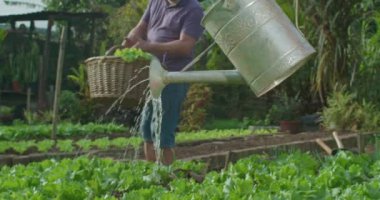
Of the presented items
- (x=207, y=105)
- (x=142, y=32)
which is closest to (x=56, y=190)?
(x=142, y=32)

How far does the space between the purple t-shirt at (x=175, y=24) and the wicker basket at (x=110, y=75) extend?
249mm

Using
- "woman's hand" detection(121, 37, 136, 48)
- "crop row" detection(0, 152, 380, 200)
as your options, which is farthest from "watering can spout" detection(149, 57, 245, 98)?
"woman's hand" detection(121, 37, 136, 48)

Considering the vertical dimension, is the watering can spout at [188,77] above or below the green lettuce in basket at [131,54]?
above

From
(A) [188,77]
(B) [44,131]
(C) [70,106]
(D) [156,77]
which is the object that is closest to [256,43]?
(A) [188,77]

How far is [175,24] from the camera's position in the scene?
4.21 meters

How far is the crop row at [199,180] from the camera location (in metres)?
2.52

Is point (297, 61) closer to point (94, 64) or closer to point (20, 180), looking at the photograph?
point (20, 180)

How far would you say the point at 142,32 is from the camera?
450 centimetres

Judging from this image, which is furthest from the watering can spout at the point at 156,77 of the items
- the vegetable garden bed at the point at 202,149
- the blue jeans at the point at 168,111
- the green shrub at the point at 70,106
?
the green shrub at the point at 70,106

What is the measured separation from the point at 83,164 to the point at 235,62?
0.96 meters

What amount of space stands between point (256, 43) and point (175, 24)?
1613 millimetres

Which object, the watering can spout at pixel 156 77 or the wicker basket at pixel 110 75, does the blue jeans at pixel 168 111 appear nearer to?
the wicker basket at pixel 110 75

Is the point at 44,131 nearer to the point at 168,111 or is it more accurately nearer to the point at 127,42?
the point at 168,111

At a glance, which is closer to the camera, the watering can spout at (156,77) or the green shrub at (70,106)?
the watering can spout at (156,77)
